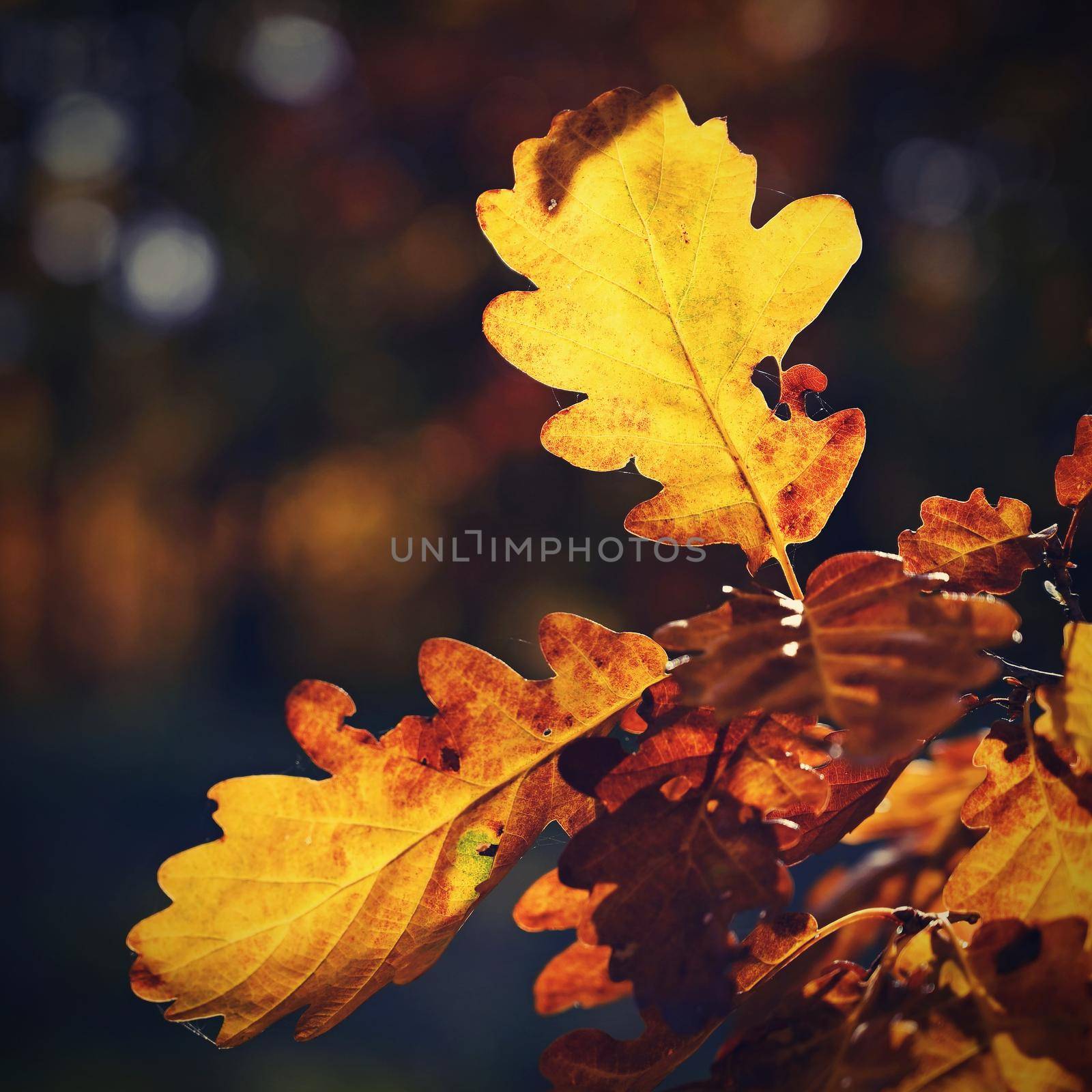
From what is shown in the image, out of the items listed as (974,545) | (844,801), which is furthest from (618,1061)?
(974,545)

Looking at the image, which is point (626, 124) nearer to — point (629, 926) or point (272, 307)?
point (629, 926)

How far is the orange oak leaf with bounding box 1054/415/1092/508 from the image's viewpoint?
67 cm

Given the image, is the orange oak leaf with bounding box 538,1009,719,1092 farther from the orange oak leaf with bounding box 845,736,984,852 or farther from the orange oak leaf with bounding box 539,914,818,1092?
the orange oak leaf with bounding box 845,736,984,852

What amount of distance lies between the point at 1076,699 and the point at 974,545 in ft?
0.63

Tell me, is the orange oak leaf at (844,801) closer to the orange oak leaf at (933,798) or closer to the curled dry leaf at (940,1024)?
the curled dry leaf at (940,1024)

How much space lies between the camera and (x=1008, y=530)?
670mm

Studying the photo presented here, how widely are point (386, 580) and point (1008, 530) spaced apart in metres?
6.99

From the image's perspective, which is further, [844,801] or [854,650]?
[844,801]

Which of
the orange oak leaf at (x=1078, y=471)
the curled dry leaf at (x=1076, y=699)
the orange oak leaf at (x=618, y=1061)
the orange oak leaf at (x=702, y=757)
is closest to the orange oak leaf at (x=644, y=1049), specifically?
the orange oak leaf at (x=618, y=1061)

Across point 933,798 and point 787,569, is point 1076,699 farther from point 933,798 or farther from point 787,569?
point 933,798

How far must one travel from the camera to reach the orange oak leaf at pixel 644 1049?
59cm

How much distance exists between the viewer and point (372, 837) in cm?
58

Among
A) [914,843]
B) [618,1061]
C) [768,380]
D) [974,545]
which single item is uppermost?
[768,380]

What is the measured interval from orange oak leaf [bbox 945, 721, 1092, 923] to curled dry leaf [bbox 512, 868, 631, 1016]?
0.90 ft
